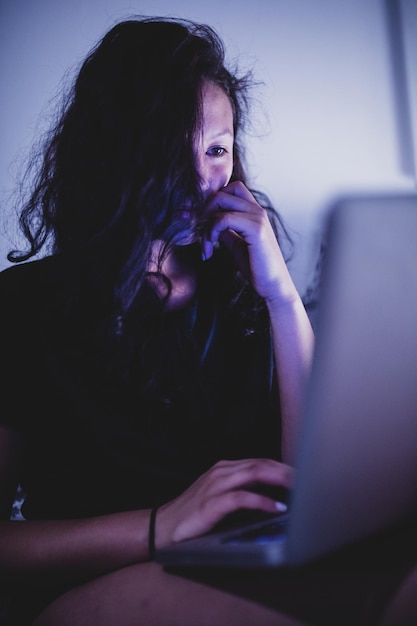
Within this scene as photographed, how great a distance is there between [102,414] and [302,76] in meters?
1.57

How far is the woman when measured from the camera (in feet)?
2.91

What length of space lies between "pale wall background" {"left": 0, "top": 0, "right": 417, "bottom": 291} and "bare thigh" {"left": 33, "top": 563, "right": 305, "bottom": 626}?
4.59ft

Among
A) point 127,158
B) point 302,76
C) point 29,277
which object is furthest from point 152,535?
point 302,76

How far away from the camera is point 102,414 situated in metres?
0.90

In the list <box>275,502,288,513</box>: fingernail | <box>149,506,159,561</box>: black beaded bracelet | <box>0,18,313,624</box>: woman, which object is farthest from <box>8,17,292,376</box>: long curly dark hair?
<box>275,502,288,513</box>: fingernail

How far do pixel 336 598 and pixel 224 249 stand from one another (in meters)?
0.94

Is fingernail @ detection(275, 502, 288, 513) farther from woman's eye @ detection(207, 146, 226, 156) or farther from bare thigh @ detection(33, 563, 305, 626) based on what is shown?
woman's eye @ detection(207, 146, 226, 156)

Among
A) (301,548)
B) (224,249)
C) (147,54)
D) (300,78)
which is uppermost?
(300,78)

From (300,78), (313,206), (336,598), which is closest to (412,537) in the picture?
(336,598)

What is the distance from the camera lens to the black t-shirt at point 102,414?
2.86ft

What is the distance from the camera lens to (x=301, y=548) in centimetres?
35

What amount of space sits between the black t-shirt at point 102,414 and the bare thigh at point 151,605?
327 millimetres

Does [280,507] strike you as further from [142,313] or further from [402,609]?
[142,313]

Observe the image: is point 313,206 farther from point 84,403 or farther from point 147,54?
point 84,403
